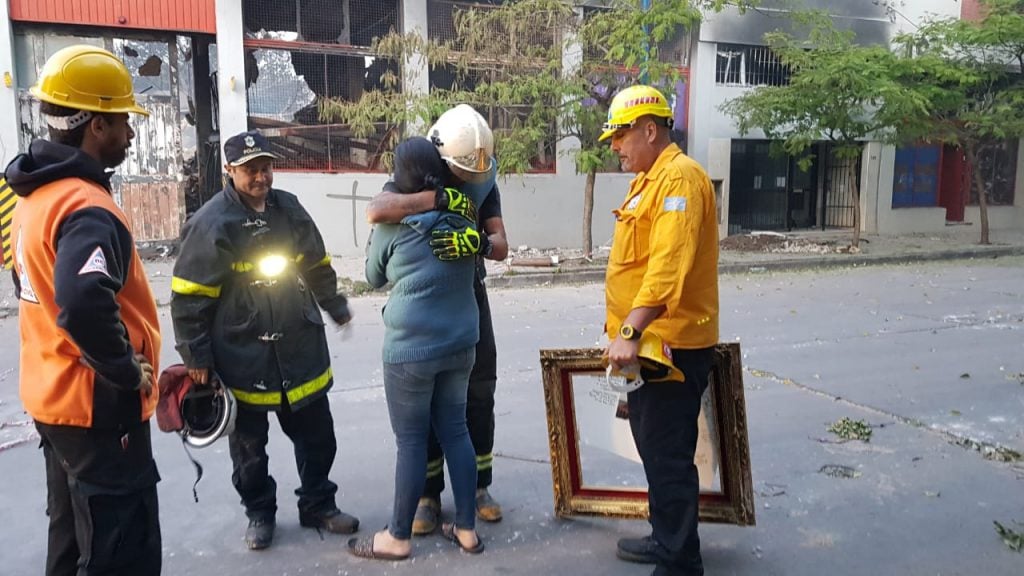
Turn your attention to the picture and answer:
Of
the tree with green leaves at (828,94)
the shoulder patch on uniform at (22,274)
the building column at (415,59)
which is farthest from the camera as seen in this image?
the building column at (415,59)

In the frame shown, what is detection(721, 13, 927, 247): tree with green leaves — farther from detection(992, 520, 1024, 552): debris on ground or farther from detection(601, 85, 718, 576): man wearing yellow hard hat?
detection(601, 85, 718, 576): man wearing yellow hard hat

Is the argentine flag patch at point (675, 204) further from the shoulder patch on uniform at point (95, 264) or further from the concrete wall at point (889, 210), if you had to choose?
the concrete wall at point (889, 210)

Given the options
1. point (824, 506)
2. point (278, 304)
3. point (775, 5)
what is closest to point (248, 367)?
point (278, 304)

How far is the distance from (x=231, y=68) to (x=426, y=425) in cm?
1163

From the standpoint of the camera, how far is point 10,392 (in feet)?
20.0

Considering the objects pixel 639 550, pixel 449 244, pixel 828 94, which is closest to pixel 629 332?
pixel 449 244

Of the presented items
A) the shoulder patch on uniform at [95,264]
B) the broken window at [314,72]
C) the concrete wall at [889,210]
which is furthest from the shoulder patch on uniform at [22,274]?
the concrete wall at [889,210]

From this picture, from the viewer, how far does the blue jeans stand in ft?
10.9

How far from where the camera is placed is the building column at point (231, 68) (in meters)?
13.2

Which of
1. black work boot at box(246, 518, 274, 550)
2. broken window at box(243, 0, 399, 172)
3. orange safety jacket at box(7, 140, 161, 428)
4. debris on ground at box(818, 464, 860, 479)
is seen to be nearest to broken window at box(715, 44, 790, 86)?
broken window at box(243, 0, 399, 172)

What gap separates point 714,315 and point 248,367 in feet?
6.46

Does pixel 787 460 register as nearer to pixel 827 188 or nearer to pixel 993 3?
pixel 993 3

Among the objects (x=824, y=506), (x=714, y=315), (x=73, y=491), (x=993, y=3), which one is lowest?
(x=824, y=506)

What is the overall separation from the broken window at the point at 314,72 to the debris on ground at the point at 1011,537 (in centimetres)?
1178
